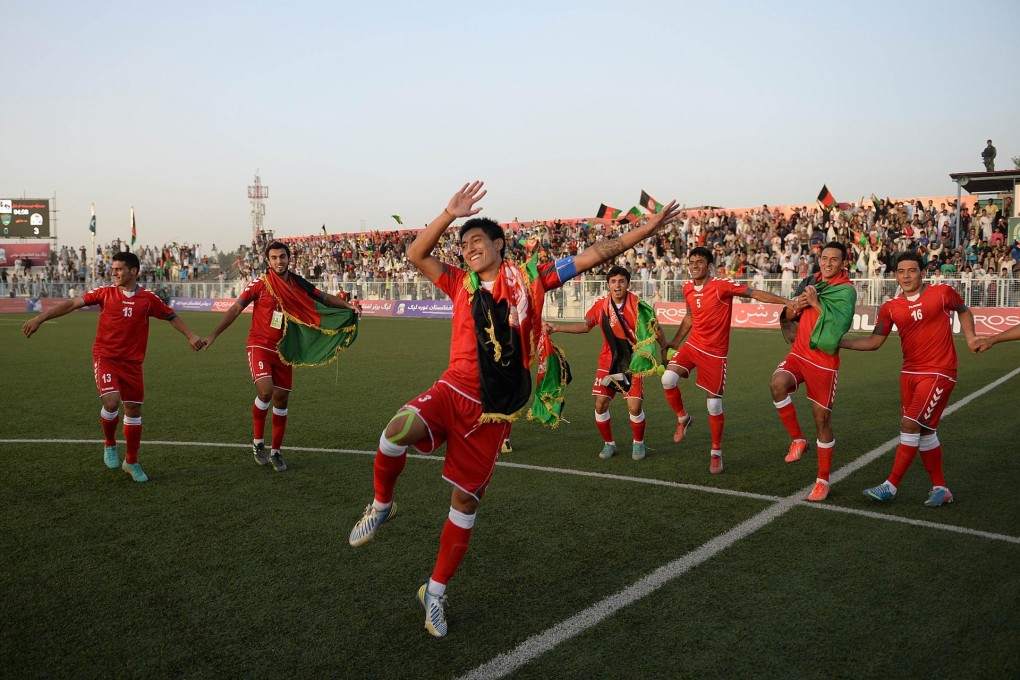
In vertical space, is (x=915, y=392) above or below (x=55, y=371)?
above

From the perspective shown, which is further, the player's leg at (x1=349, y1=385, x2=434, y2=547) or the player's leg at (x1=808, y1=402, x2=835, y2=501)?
the player's leg at (x1=808, y1=402, x2=835, y2=501)

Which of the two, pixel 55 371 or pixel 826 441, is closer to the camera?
pixel 826 441

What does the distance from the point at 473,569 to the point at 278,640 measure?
1365 millimetres

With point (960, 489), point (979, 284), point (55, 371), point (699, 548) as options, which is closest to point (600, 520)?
point (699, 548)

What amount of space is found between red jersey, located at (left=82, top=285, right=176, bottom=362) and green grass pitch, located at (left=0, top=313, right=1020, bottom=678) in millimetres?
1129

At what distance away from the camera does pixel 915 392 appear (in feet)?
21.2

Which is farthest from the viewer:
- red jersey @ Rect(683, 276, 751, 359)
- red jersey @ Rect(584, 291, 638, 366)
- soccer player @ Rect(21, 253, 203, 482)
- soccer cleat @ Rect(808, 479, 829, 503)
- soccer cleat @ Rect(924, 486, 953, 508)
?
red jersey @ Rect(584, 291, 638, 366)

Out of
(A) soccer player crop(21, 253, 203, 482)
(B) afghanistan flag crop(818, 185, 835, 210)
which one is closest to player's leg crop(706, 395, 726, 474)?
(A) soccer player crop(21, 253, 203, 482)

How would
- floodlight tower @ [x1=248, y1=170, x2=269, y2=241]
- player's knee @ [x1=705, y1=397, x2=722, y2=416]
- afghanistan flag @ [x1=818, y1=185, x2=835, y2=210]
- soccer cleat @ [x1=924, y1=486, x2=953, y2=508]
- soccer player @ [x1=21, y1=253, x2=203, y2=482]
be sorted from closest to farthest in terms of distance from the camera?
1. soccer cleat @ [x1=924, y1=486, x2=953, y2=508]
2. soccer player @ [x1=21, y1=253, x2=203, y2=482]
3. player's knee @ [x1=705, y1=397, x2=722, y2=416]
4. afghanistan flag @ [x1=818, y1=185, x2=835, y2=210]
5. floodlight tower @ [x1=248, y1=170, x2=269, y2=241]

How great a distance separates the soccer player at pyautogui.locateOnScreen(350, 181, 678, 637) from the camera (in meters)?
4.22

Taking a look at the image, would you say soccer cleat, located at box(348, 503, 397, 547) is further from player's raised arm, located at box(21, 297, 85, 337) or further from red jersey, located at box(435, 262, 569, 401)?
player's raised arm, located at box(21, 297, 85, 337)

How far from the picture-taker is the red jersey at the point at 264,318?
8141mm

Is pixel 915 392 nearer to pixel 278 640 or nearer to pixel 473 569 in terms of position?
pixel 473 569

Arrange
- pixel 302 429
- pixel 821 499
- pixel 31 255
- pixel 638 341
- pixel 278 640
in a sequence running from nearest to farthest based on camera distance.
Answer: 1. pixel 278 640
2. pixel 821 499
3. pixel 638 341
4. pixel 302 429
5. pixel 31 255
